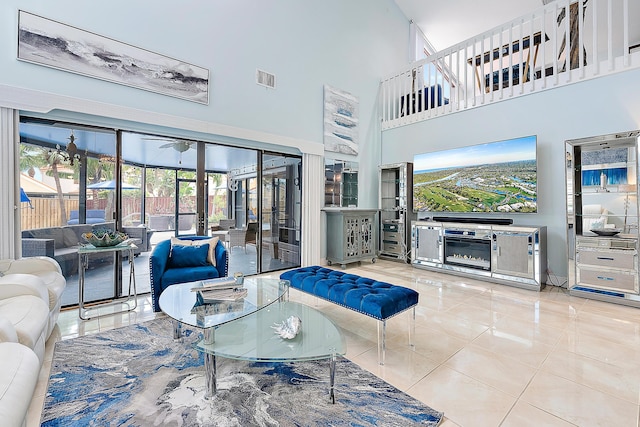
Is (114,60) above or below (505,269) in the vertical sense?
above

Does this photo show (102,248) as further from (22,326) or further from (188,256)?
(22,326)

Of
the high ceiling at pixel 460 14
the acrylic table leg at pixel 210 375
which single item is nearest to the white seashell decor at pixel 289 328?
the acrylic table leg at pixel 210 375

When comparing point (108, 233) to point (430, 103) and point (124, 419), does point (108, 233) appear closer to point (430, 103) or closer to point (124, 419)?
point (124, 419)

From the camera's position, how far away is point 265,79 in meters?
4.73

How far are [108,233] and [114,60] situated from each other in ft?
6.66

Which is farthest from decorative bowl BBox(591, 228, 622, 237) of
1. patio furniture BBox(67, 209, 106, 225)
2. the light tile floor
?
patio furniture BBox(67, 209, 106, 225)

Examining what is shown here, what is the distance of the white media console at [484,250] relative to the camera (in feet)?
13.3

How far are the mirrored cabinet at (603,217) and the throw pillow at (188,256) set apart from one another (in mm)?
4722

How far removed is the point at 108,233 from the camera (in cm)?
318

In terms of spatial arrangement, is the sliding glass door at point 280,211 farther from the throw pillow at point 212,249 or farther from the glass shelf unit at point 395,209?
the glass shelf unit at point 395,209

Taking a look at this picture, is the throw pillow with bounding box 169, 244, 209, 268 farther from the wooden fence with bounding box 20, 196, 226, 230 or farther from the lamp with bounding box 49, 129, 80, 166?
the lamp with bounding box 49, 129, 80, 166

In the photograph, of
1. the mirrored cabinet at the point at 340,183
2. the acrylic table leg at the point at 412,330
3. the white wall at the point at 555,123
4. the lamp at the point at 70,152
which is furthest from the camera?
the mirrored cabinet at the point at 340,183

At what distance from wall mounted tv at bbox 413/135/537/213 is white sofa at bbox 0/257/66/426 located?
5337mm

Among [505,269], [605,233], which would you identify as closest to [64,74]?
[505,269]
